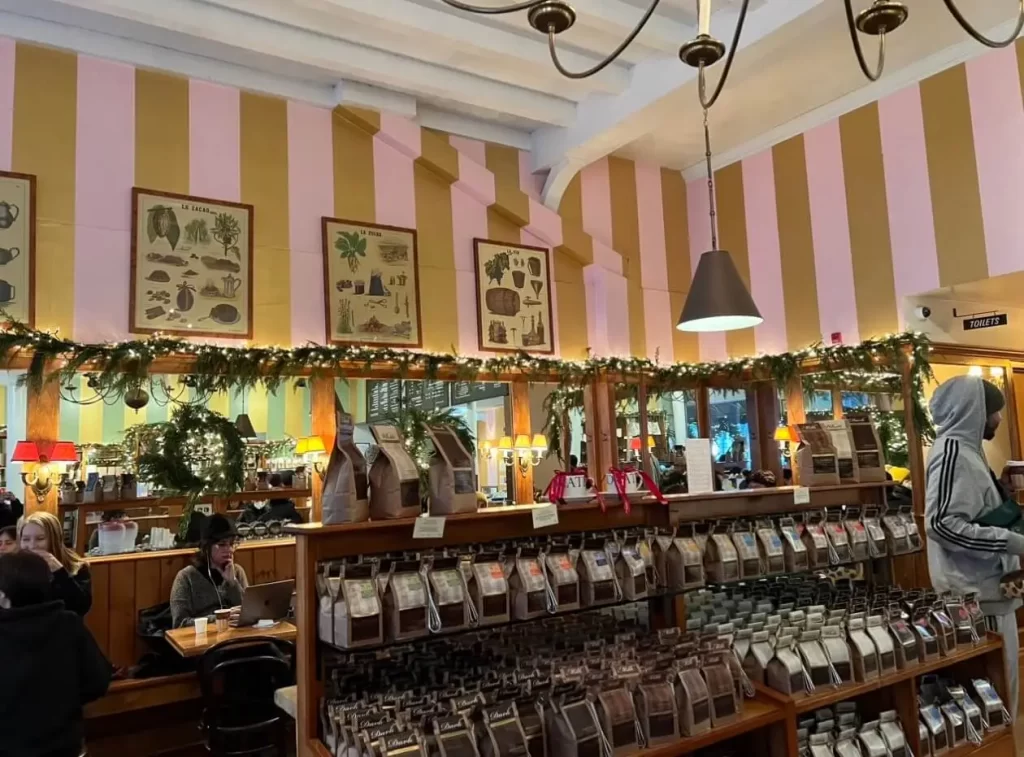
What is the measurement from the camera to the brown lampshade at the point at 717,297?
3576mm

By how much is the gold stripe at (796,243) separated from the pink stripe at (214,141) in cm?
483

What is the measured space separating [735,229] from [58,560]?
20.9ft

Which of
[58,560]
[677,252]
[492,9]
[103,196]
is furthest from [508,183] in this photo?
[492,9]

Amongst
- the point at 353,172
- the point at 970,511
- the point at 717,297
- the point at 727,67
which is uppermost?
the point at 353,172

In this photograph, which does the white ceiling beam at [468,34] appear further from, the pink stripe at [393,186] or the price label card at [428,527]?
the price label card at [428,527]

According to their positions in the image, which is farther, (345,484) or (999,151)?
(999,151)

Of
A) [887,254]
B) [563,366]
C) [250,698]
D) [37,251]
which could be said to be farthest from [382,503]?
[887,254]

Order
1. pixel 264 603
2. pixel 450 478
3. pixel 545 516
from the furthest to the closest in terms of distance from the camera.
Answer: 1. pixel 264 603
2. pixel 545 516
3. pixel 450 478

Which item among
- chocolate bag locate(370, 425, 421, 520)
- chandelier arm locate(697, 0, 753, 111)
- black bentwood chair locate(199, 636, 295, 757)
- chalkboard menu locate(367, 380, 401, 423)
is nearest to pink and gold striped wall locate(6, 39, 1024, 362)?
chalkboard menu locate(367, 380, 401, 423)

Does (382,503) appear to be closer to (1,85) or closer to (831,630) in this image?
(831,630)

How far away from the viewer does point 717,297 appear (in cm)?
361

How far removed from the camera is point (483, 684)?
2.34 m

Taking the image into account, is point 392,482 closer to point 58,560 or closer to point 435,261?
point 58,560

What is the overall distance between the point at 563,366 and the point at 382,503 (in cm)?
441
